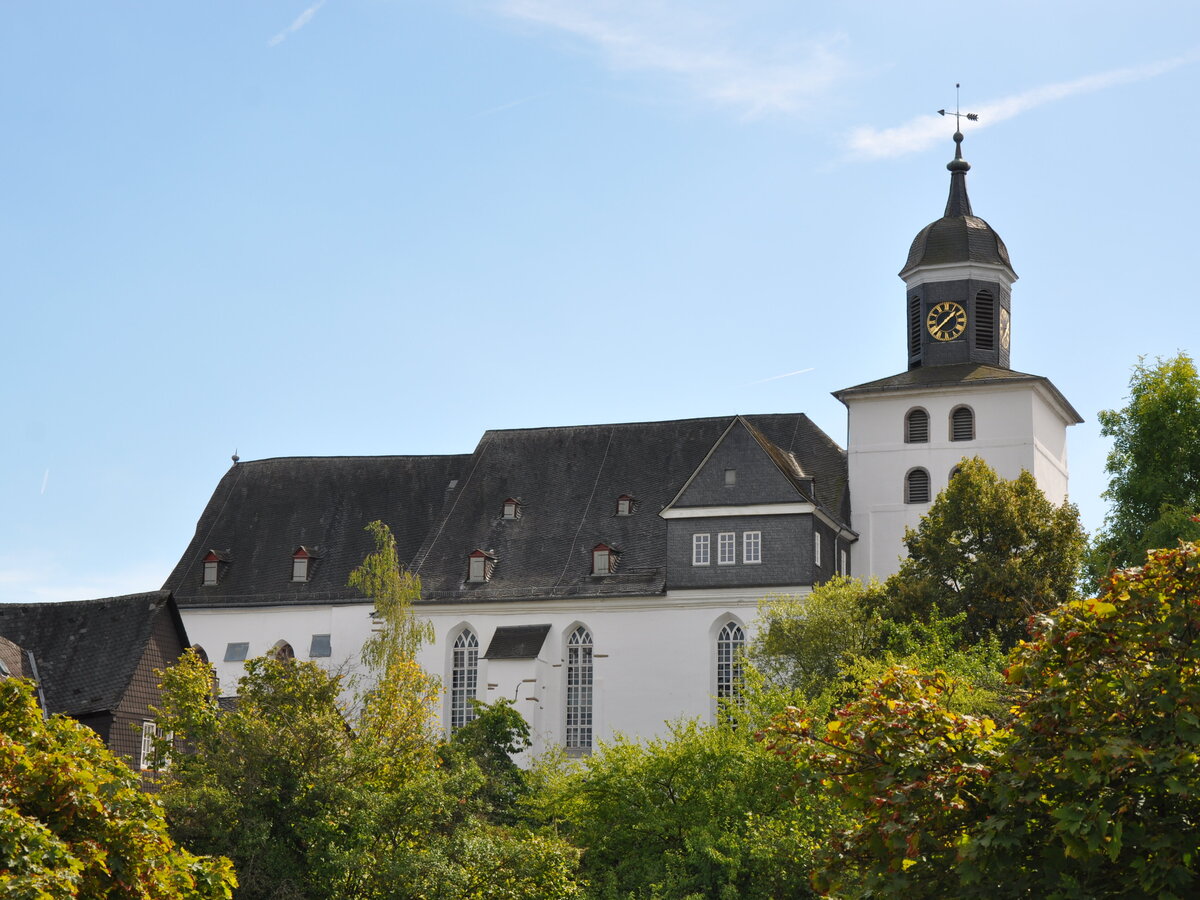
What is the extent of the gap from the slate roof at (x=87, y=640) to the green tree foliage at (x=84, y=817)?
23.0m

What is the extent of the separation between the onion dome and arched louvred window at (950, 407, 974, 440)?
500cm

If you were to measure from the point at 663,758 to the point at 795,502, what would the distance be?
22.5m

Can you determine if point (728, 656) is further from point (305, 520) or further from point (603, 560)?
point (305, 520)

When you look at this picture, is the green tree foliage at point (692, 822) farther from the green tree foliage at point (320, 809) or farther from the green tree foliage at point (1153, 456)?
the green tree foliage at point (1153, 456)

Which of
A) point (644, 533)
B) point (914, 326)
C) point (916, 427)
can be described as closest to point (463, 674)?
point (644, 533)

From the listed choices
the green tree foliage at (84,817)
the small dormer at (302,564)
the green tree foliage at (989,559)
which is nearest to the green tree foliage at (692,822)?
the green tree foliage at (84,817)

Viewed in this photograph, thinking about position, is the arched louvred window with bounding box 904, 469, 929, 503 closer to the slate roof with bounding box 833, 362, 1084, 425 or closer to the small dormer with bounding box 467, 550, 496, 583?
the slate roof with bounding box 833, 362, 1084, 425

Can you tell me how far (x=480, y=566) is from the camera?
55.6 metres

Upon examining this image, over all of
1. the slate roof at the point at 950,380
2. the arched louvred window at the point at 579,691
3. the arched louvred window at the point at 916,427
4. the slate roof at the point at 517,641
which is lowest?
the arched louvred window at the point at 579,691

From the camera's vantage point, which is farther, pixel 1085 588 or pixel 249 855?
pixel 1085 588

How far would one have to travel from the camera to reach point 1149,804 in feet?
40.2

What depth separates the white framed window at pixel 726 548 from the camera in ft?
170

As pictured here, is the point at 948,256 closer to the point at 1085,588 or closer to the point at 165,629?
the point at 1085,588

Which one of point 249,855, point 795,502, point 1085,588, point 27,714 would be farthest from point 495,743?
point 27,714
